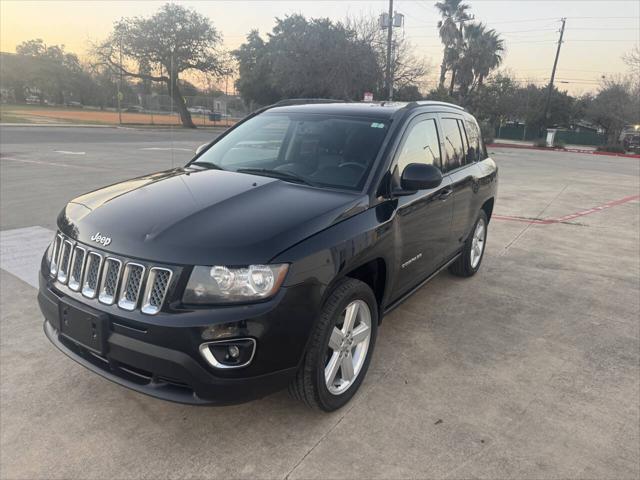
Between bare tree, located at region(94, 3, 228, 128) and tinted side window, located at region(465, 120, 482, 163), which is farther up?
bare tree, located at region(94, 3, 228, 128)

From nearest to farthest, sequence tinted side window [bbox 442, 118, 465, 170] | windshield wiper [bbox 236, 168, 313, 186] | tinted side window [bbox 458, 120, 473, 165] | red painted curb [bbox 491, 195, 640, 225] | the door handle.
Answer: windshield wiper [bbox 236, 168, 313, 186]
the door handle
tinted side window [bbox 442, 118, 465, 170]
tinted side window [bbox 458, 120, 473, 165]
red painted curb [bbox 491, 195, 640, 225]

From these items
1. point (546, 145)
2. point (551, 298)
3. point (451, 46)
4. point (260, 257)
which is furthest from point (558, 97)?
point (260, 257)

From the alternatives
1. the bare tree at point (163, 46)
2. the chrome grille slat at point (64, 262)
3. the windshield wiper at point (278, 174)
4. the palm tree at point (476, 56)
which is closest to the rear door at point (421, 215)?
the windshield wiper at point (278, 174)

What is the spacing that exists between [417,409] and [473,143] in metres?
3.13

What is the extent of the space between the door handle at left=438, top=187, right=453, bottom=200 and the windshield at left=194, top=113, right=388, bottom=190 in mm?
816

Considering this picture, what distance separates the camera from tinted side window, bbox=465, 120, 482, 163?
4913 millimetres

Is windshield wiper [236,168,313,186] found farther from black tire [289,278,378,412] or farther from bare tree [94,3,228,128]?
bare tree [94,3,228,128]

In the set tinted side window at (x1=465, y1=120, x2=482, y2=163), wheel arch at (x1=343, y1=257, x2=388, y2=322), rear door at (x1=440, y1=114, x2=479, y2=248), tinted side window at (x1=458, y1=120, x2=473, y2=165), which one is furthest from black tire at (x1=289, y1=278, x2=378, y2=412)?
tinted side window at (x1=465, y1=120, x2=482, y2=163)

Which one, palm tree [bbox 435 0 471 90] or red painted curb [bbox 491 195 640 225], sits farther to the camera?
palm tree [bbox 435 0 471 90]

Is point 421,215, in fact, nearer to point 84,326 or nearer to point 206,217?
point 206,217

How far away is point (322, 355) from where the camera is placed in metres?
2.57

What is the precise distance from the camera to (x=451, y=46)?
4812 centimetres

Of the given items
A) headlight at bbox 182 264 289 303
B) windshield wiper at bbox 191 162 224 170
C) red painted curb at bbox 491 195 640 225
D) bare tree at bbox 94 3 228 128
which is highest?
bare tree at bbox 94 3 228 128

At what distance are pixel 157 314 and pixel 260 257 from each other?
0.54m
